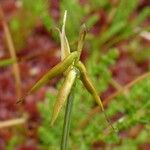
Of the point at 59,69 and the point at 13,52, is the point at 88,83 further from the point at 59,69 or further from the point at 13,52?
the point at 13,52

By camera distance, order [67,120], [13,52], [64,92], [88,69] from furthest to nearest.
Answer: [13,52] < [88,69] < [67,120] < [64,92]

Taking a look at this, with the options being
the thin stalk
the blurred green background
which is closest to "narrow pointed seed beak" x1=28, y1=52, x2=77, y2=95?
the blurred green background

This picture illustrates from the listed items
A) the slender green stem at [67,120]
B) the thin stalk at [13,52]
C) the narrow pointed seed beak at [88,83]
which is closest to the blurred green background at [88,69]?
the thin stalk at [13,52]

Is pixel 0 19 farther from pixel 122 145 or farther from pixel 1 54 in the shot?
pixel 122 145

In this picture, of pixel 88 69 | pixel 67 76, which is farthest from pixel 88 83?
pixel 88 69

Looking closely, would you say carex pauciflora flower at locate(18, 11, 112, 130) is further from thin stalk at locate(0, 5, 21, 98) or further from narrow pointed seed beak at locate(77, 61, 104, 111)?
thin stalk at locate(0, 5, 21, 98)

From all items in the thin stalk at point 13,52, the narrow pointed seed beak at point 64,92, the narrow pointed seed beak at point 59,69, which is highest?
the thin stalk at point 13,52

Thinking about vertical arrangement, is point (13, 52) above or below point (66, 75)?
above

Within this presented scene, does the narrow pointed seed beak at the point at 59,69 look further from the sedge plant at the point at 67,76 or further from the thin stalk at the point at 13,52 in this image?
the thin stalk at the point at 13,52

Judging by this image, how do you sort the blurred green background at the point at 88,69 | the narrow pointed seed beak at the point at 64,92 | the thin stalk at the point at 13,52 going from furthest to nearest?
the thin stalk at the point at 13,52, the blurred green background at the point at 88,69, the narrow pointed seed beak at the point at 64,92

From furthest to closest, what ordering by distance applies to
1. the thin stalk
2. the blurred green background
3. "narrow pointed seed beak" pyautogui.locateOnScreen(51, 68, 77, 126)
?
the thin stalk < the blurred green background < "narrow pointed seed beak" pyautogui.locateOnScreen(51, 68, 77, 126)

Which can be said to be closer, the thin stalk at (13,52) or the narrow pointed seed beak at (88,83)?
the narrow pointed seed beak at (88,83)

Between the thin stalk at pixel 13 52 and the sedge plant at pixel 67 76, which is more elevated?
the thin stalk at pixel 13 52
